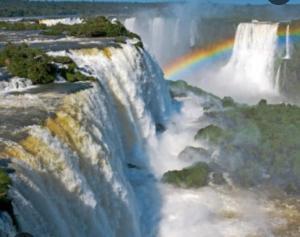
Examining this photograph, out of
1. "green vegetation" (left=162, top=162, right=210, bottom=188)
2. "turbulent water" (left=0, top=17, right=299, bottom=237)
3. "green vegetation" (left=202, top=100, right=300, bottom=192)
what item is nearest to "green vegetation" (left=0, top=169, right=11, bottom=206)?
"turbulent water" (left=0, top=17, right=299, bottom=237)

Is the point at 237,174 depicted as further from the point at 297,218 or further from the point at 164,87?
the point at 164,87

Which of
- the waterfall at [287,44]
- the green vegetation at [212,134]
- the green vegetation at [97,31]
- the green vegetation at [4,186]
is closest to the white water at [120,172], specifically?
the green vegetation at [4,186]

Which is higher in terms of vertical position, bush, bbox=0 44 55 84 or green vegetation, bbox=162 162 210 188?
bush, bbox=0 44 55 84

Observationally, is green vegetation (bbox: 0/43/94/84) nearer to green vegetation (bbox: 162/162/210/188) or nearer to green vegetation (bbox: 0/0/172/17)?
green vegetation (bbox: 162/162/210/188)

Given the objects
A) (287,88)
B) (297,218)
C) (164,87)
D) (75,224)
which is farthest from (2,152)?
(287,88)

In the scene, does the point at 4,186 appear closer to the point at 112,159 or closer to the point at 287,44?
the point at 112,159

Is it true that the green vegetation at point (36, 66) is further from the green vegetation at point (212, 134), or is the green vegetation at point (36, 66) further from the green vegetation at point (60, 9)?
the green vegetation at point (60, 9)
